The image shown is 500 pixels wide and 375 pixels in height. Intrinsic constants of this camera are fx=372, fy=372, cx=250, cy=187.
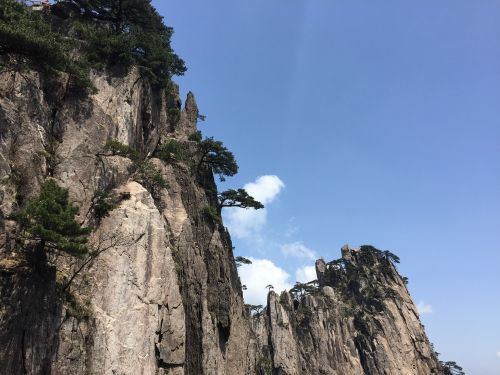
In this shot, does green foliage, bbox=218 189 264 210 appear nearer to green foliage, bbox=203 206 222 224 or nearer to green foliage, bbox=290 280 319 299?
green foliage, bbox=203 206 222 224

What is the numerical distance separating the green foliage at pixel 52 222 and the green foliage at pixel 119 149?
34.7ft

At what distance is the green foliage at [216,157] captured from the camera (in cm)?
3691

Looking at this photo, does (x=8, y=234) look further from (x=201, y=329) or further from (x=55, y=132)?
(x=201, y=329)

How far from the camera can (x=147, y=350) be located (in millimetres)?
21984

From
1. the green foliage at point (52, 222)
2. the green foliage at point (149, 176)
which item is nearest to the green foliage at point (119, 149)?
the green foliage at point (149, 176)

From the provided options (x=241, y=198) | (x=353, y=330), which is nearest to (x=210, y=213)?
(x=241, y=198)

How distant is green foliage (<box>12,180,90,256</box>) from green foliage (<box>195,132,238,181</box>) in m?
20.3

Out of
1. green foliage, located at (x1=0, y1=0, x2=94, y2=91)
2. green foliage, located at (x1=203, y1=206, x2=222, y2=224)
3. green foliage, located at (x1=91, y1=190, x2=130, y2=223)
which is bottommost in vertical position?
green foliage, located at (x1=91, y1=190, x2=130, y2=223)

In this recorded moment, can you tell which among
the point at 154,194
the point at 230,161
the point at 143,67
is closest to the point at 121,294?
the point at 154,194

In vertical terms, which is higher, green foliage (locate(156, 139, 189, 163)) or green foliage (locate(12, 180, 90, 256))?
green foliage (locate(156, 139, 189, 163))

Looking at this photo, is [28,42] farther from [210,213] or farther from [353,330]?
[353,330]

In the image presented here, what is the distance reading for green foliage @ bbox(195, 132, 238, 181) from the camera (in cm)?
3691

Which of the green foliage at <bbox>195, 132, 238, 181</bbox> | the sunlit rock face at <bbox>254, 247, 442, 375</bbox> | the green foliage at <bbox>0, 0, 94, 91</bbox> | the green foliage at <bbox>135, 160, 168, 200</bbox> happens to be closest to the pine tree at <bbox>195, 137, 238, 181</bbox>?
the green foliage at <bbox>195, 132, 238, 181</bbox>

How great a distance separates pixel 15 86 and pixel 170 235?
1432cm
